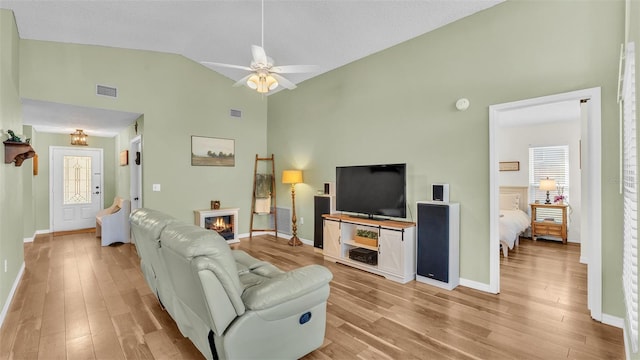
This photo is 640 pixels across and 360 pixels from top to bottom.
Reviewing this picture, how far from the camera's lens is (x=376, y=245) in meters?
4.04

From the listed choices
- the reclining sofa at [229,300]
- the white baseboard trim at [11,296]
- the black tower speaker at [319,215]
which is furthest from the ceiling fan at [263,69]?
the white baseboard trim at [11,296]

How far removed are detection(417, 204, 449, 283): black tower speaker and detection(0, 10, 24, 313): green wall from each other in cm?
429

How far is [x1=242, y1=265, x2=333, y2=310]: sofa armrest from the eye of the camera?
174 cm

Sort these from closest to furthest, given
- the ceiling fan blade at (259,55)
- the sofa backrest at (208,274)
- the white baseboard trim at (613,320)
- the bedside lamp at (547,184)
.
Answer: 1. the sofa backrest at (208,274)
2. the white baseboard trim at (613,320)
3. the ceiling fan blade at (259,55)
4. the bedside lamp at (547,184)

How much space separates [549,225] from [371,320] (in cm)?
530

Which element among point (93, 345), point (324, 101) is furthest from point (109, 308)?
point (324, 101)

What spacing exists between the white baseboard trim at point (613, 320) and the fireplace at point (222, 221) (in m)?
5.41

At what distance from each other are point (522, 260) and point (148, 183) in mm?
6437

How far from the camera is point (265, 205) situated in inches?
247

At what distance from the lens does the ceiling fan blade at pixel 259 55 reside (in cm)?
287

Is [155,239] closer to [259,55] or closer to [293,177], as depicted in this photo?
[259,55]

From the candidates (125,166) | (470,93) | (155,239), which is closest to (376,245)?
(470,93)

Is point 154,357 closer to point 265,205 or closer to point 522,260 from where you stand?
point 265,205

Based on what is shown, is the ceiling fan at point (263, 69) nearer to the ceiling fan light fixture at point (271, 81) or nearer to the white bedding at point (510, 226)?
the ceiling fan light fixture at point (271, 81)
